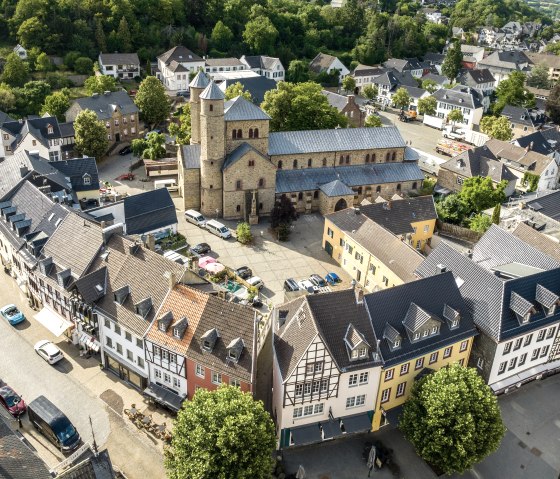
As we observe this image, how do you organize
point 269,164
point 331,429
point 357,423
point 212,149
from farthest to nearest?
1. point 269,164
2. point 212,149
3. point 357,423
4. point 331,429

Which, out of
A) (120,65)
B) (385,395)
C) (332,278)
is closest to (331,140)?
(332,278)

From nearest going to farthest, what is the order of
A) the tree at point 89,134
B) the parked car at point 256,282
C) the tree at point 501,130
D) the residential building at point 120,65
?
the parked car at point 256,282 < the tree at point 89,134 < the tree at point 501,130 < the residential building at point 120,65

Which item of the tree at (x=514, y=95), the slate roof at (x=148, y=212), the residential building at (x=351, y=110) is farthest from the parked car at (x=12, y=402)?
the tree at (x=514, y=95)

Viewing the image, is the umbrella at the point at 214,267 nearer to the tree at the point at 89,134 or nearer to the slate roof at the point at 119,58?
the tree at the point at 89,134

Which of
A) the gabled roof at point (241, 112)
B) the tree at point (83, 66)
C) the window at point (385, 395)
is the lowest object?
the window at point (385, 395)

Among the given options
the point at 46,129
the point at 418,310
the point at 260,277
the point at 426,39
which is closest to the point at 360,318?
the point at 418,310

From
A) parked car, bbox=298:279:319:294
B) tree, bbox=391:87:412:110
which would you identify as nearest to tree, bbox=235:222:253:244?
parked car, bbox=298:279:319:294

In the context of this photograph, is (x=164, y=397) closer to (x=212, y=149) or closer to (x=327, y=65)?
(x=212, y=149)
